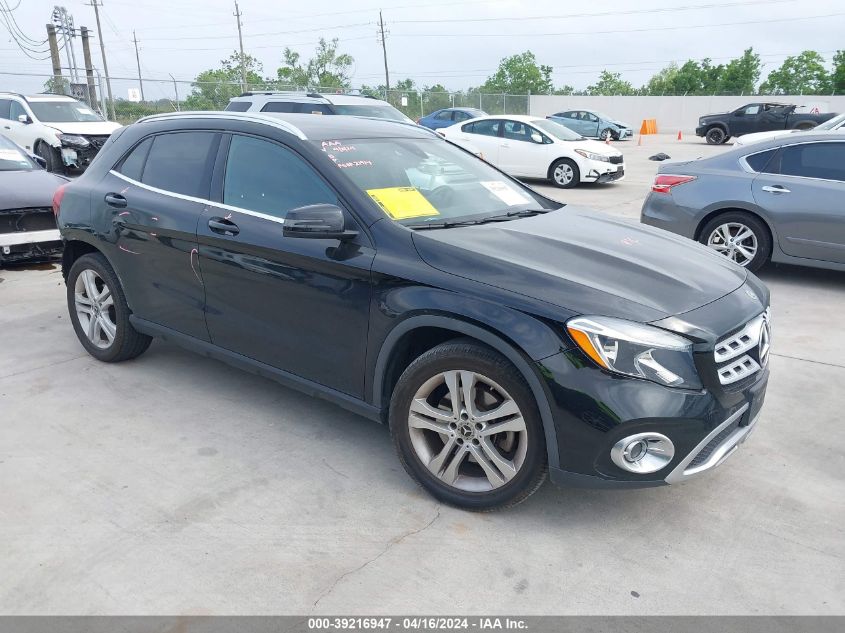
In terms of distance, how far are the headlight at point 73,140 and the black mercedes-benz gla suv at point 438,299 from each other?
11.6m

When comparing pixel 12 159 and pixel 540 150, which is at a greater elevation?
pixel 12 159

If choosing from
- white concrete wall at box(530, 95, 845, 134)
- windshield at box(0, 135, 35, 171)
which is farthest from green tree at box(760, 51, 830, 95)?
windshield at box(0, 135, 35, 171)

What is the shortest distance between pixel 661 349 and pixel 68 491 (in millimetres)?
2751

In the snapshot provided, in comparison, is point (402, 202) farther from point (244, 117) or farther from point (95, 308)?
point (95, 308)

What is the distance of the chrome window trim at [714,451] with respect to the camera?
2.81 meters

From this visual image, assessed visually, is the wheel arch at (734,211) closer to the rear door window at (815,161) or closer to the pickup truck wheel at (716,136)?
the rear door window at (815,161)

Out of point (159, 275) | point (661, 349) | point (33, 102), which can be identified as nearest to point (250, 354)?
point (159, 275)

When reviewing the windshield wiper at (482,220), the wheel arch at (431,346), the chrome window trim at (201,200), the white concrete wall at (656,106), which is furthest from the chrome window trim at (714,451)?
the white concrete wall at (656,106)

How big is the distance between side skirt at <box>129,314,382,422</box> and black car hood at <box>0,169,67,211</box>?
3.51m

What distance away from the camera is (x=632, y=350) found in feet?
8.98

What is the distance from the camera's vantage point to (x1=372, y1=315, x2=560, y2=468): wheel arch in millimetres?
2820

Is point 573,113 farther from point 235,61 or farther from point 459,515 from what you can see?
point 235,61

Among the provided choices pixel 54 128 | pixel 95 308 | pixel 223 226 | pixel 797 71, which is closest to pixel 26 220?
pixel 95 308

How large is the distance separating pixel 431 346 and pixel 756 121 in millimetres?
29121
